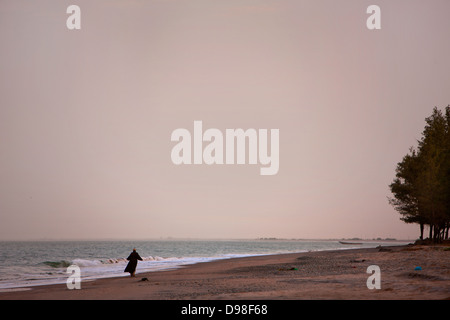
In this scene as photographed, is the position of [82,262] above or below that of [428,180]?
below

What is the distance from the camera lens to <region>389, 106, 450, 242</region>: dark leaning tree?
163ft

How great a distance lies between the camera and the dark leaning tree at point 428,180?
49750 millimetres

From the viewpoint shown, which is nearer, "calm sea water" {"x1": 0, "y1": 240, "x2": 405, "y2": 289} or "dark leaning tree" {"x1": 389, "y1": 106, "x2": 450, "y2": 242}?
"calm sea water" {"x1": 0, "y1": 240, "x2": 405, "y2": 289}

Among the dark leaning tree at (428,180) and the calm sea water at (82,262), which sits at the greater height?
the dark leaning tree at (428,180)

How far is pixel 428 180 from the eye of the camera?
49.3m

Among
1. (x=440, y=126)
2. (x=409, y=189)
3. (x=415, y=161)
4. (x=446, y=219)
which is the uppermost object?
(x=440, y=126)

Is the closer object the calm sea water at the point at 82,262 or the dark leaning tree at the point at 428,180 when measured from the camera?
the calm sea water at the point at 82,262
